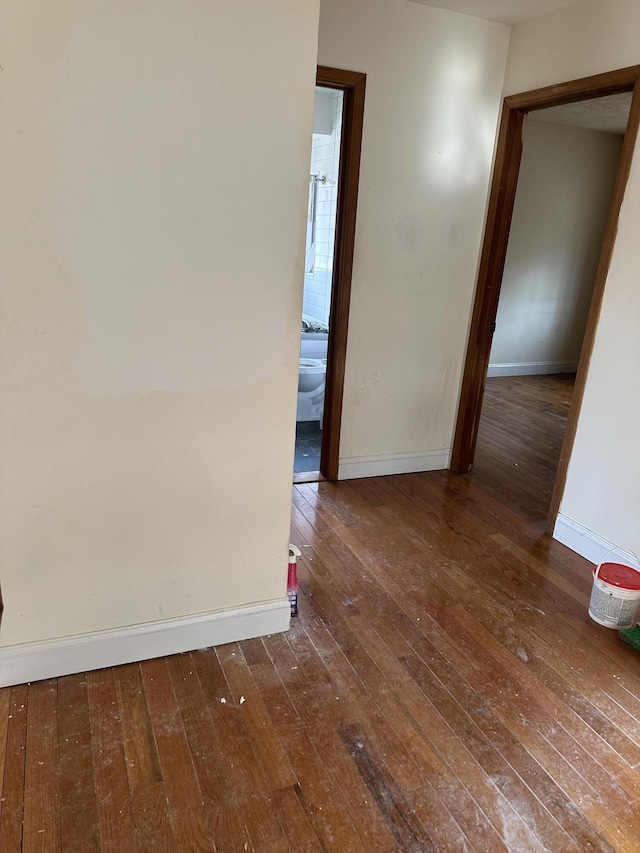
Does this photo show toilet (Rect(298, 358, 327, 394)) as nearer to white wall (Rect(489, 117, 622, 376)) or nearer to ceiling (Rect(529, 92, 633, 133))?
ceiling (Rect(529, 92, 633, 133))

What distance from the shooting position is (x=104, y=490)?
1.79 m

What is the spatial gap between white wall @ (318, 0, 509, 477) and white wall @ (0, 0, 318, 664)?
1439 millimetres

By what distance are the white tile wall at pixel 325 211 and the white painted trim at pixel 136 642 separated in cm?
294

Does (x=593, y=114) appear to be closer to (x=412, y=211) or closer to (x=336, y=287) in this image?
(x=412, y=211)

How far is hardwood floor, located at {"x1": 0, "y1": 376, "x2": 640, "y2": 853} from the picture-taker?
1.47 metres

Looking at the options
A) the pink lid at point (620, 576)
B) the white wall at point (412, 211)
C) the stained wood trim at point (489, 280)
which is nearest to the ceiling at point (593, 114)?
the stained wood trim at point (489, 280)

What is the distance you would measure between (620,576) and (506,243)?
192 centimetres

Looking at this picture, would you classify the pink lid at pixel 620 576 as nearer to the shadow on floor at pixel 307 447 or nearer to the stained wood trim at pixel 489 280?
the stained wood trim at pixel 489 280

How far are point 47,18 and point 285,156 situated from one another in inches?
25.8

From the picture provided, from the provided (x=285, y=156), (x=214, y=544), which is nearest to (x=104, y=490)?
(x=214, y=544)

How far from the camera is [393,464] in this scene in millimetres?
3662

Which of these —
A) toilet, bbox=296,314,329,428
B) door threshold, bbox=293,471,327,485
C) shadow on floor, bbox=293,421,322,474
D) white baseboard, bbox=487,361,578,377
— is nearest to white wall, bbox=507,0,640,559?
door threshold, bbox=293,471,327,485

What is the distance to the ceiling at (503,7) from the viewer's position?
2787 mm

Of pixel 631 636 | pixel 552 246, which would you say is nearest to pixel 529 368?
pixel 552 246
